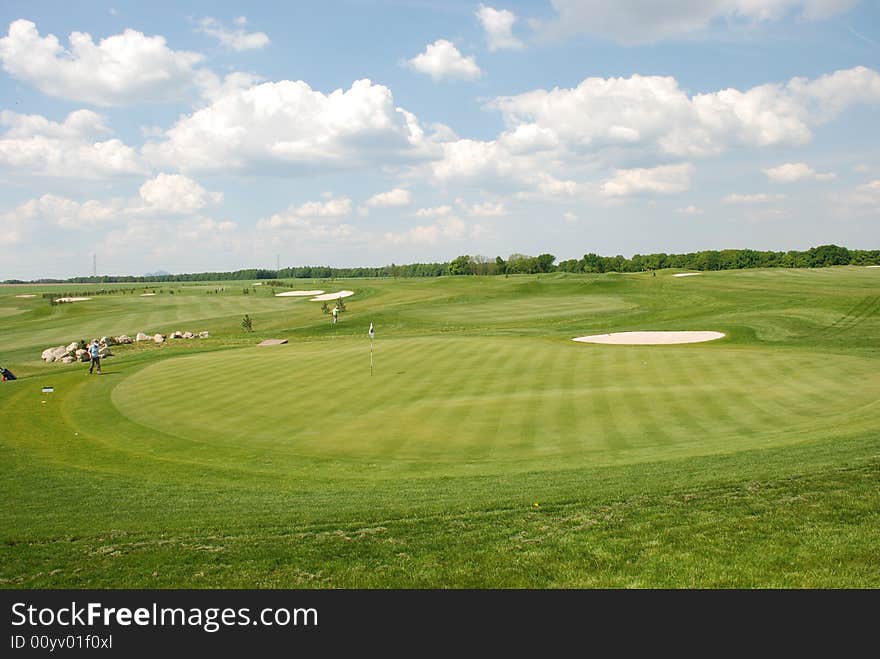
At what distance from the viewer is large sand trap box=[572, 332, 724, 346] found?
41406 mm

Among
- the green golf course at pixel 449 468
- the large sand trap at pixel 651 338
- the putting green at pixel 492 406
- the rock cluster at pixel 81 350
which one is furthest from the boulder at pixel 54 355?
the large sand trap at pixel 651 338

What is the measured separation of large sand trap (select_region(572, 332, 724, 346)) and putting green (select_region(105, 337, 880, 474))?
29.6ft

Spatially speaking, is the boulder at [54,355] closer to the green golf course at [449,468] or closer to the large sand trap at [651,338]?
the green golf course at [449,468]

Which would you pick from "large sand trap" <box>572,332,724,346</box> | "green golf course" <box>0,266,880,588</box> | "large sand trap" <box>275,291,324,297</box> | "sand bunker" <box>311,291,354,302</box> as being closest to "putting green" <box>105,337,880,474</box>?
"green golf course" <box>0,266,880,588</box>

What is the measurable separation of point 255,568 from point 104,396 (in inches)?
858

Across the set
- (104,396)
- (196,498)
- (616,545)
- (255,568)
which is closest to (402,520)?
(255,568)

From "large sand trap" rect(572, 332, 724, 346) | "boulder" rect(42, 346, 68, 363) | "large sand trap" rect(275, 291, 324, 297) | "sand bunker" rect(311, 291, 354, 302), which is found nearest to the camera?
"large sand trap" rect(572, 332, 724, 346)

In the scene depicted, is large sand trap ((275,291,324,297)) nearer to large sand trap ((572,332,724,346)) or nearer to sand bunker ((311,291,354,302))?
sand bunker ((311,291,354,302))

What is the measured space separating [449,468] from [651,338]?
105ft

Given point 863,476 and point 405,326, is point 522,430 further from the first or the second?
point 405,326

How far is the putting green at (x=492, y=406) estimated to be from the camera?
16.6 metres

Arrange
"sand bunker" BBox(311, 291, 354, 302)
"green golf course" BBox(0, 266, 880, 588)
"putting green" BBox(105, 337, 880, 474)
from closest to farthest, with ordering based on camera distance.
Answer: "green golf course" BBox(0, 266, 880, 588), "putting green" BBox(105, 337, 880, 474), "sand bunker" BBox(311, 291, 354, 302)

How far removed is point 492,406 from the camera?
21109 millimetres

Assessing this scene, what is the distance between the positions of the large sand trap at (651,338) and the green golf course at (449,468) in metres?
2.65
